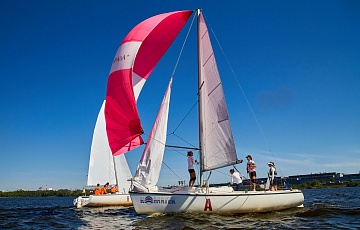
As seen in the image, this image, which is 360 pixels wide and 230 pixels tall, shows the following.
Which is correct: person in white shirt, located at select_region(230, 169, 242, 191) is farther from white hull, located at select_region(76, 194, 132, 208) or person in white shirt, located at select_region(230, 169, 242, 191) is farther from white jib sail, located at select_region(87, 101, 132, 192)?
white jib sail, located at select_region(87, 101, 132, 192)

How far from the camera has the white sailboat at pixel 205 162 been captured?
46.2 ft

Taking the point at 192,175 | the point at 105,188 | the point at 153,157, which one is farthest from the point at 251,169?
the point at 105,188

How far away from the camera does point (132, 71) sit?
622 inches

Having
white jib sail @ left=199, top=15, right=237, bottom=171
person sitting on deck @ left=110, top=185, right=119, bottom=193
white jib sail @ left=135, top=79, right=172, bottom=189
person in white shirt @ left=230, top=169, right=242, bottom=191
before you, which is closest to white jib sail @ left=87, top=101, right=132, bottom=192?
person sitting on deck @ left=110, top=185, right=119, bottom=193

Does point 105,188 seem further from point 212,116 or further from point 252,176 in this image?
point 212,116

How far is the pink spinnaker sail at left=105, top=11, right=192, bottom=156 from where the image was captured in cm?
1499

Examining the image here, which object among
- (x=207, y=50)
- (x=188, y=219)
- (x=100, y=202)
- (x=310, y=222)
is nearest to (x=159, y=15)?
(x=207, y=50)

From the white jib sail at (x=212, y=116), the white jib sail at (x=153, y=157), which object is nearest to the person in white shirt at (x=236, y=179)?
the white jib sail at (x=212, y=116)

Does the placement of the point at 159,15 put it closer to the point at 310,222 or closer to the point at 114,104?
the point at 114,104

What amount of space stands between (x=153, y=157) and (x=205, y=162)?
2.42m

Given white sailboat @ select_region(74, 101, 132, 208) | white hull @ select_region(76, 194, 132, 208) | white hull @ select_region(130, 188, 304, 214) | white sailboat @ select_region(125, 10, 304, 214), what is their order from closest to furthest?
white hull @ select_region(130, 188, 304, 214) < white sailboat @ select_region(125, 10, 304, 214) < white hull @ select_region(76, 194, 132, 208) < white sailboat @ select_region(74, 101, 132, 208)

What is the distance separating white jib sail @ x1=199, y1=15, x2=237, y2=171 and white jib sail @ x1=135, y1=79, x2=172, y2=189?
1.94 meters

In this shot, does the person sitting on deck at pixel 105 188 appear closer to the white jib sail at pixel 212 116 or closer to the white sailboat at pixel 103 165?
Answer: the white sailboat at pixel 103 165

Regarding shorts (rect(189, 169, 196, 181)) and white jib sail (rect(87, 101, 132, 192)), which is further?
white jib sail (rect(87, 101, 132, 192))
